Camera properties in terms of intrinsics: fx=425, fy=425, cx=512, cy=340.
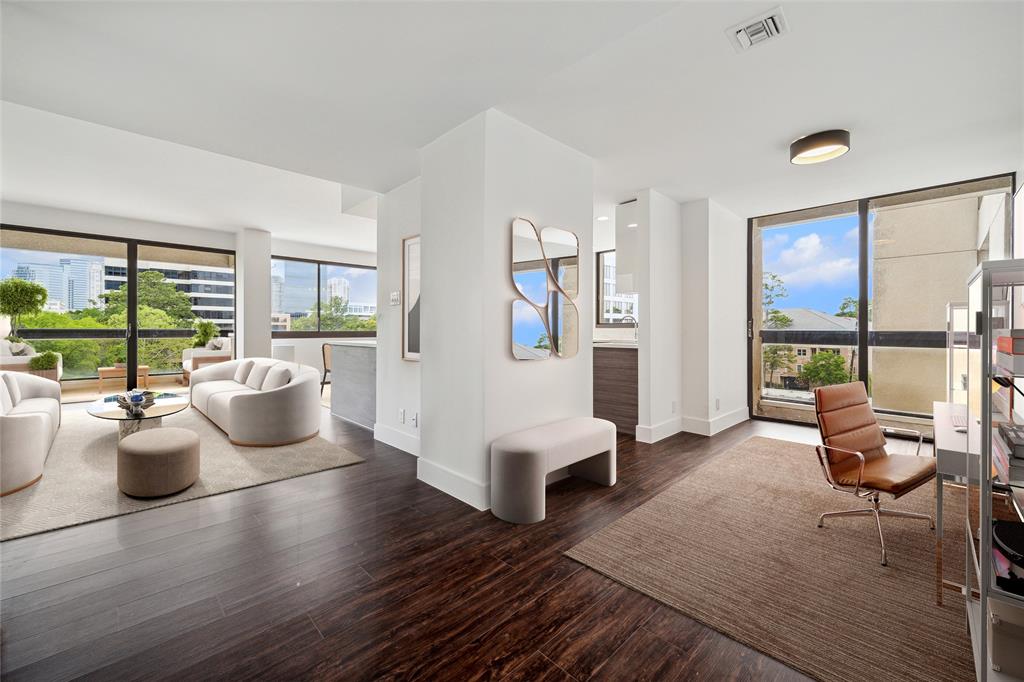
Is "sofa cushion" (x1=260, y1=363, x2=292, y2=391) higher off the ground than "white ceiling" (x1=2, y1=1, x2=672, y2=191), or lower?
lower

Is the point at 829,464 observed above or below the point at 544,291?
below

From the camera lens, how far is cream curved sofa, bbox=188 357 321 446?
413 cm

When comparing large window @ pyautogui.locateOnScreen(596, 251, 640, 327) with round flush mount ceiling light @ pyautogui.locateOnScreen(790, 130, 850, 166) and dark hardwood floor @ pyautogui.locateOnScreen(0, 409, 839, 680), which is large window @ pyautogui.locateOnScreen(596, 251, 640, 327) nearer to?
round flush mount ceiling light @ pyautogui.locateOnScreen(790, 130, 850, 166)

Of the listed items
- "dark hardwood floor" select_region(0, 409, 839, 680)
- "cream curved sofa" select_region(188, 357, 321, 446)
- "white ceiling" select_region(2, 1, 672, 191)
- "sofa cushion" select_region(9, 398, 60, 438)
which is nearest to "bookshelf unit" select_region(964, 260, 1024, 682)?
"dark hardwood floor" select_region(0, 409, 839, 680)

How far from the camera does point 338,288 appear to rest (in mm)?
9781

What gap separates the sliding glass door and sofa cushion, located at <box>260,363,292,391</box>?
4.29m

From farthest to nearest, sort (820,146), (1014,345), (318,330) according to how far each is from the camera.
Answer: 1. (318,330)
2. (820,146)
3. (1014,345)

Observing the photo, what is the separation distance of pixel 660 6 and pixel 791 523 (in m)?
2.93

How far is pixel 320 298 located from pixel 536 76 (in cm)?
832

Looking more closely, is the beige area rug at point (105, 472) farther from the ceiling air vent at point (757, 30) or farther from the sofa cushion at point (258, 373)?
the ceiling air vent at point (757, 30)

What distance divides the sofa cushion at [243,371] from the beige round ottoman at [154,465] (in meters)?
2.52

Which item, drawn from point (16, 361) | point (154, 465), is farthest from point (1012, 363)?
point (16, 361)

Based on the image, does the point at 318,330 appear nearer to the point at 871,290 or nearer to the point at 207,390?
the point at 207,390

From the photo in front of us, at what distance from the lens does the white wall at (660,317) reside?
443 centimetres
